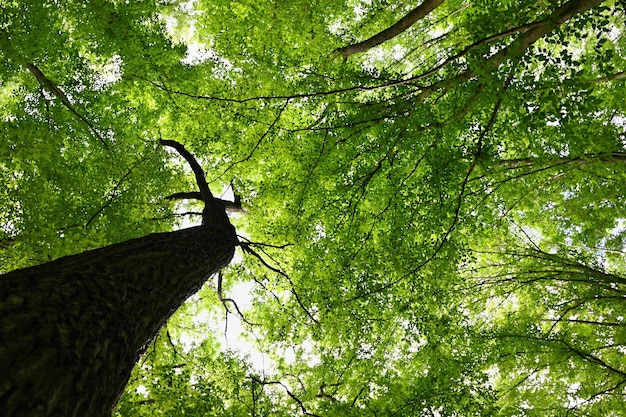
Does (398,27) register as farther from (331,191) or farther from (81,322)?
(81,322)

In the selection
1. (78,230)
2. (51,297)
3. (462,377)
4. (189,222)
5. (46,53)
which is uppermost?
(46,53)

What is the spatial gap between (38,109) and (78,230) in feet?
9.18

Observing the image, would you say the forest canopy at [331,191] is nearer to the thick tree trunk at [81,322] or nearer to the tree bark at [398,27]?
the tree bark at [398,27]

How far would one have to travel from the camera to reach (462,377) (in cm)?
540

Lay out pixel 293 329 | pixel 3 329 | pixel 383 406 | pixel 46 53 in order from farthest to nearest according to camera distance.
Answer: pixel 293 329 → pixel 46 53 → pixel 383 406 → pixel 3 329

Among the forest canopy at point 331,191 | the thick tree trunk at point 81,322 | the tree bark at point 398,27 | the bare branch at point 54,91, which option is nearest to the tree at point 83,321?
the thick tree trunk at point 81,322

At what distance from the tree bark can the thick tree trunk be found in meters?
3.88

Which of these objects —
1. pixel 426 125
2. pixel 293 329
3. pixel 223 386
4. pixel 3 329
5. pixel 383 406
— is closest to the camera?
pixel 3 329

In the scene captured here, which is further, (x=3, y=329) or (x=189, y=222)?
(x=189, y=222)

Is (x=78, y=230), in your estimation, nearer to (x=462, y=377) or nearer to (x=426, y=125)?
(x=426, y=125)

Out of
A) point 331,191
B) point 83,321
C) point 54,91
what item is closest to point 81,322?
point 83,321

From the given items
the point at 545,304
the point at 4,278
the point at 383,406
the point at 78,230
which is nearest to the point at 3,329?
the point at 4,278

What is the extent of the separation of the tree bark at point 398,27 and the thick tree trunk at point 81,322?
3.88m

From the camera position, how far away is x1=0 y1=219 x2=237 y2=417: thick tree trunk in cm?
157
